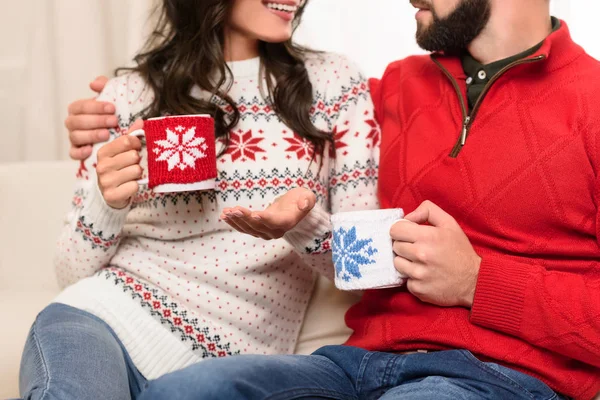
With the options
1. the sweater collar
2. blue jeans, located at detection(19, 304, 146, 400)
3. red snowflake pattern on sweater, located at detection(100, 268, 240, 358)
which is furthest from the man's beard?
blue jeans, located at detection(19, 304, 146, 400)

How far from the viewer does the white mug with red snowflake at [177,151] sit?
1.12 meters

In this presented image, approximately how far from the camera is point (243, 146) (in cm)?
135

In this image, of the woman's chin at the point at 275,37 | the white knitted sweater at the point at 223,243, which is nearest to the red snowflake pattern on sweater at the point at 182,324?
the white knitted sweater at the point at 223,243

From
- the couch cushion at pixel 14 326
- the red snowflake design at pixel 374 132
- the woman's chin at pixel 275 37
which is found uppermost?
the woman's chin at pixel 275 37

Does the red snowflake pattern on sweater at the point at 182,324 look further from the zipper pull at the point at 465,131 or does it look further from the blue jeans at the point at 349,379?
the zipper pull at the point at 465,131

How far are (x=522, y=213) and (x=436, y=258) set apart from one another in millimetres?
171

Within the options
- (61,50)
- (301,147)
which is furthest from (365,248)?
(61,50)

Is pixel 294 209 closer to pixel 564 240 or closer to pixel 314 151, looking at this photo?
pixel 314 151

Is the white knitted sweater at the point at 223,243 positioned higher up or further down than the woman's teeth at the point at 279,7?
further down

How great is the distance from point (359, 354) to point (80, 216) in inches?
22.1

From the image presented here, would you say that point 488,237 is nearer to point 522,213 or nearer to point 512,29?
point 522,213

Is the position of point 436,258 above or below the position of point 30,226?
above

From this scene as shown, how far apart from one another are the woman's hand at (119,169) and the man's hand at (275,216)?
24cm

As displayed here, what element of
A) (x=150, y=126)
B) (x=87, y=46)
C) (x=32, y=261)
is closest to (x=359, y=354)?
(x=150, y=126)
